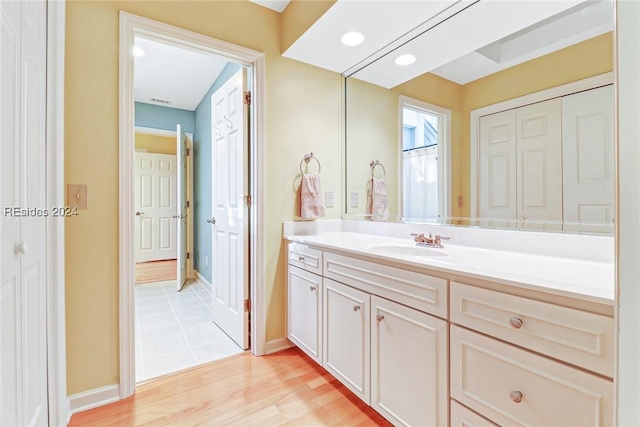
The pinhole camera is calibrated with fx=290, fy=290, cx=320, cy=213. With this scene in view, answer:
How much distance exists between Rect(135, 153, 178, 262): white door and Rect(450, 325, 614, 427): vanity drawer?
552cm

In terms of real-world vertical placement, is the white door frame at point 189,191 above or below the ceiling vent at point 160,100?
below

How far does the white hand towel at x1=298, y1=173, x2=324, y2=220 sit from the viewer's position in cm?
214

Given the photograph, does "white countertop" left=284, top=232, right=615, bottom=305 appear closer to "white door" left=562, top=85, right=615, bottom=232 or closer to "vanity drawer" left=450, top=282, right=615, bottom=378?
"vanity drawer" left=450, top=282, right=615, bottom=378

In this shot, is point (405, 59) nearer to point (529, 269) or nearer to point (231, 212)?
point (529, 269)

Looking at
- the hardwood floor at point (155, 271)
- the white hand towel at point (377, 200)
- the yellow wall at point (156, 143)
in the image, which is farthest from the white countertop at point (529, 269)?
the yellow wall at point (156, 143)

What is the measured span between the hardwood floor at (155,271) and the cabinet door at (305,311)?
290 cm

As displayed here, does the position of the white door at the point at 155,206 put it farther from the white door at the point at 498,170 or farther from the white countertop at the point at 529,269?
the white door at the point at 498,170

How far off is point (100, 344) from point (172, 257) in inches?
174

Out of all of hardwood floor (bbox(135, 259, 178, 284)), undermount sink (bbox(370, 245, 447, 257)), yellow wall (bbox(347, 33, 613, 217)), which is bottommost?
hardwood floor (bbox(135, 259, 178, 284))

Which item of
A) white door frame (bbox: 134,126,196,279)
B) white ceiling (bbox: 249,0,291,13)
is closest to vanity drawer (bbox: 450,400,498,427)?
white ceiling (bbox: 249,0,291,13)

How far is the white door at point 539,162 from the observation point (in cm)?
125

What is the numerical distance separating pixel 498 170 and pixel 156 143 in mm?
5860

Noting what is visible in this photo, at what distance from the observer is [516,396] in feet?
2.81

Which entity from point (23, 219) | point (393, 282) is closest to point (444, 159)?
point (393, 282)
